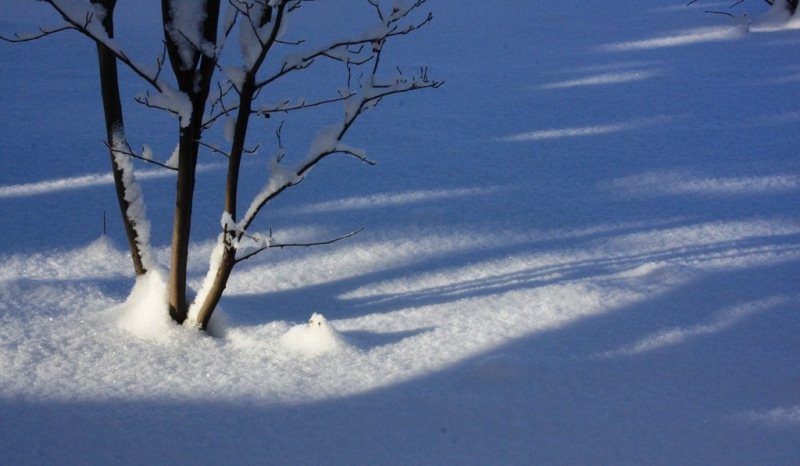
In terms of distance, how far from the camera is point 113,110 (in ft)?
11.2

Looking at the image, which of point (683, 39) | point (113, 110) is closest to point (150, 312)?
point (113, 110)

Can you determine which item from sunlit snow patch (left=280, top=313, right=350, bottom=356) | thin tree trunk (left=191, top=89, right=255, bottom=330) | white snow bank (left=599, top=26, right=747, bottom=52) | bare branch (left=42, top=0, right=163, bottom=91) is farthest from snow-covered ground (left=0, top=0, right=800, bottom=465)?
white snow bank (left=599, top=26, right=747, bottom=52)

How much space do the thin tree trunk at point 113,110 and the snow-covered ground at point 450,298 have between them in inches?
12.0

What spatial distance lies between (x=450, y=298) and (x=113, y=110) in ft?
5.64

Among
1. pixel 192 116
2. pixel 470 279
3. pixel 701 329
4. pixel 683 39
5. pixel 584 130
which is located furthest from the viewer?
pixel 683 39

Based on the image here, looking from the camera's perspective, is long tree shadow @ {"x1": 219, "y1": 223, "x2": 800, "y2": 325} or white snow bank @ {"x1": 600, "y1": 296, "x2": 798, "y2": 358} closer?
white snow bank @ {"x1": 600, "y1": 296, "x2": 798, "y2": 358}

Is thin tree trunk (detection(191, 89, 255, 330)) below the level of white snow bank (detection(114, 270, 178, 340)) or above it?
above

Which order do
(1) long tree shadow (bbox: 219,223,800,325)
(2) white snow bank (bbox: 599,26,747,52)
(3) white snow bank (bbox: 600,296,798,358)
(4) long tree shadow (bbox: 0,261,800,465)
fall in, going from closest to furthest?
(4) long tree shadow (bbox: 0,261,800,465), (3) white snow bank (bbox: 600,296,798,358), (1) long tree shadow (bbox: 219,223,800,325), (2) white snow bank (bbox: 599,26,747,52)

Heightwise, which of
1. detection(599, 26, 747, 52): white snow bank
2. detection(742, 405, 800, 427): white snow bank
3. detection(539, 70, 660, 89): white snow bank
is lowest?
detection(742, 405, 800, 427): white snow bank

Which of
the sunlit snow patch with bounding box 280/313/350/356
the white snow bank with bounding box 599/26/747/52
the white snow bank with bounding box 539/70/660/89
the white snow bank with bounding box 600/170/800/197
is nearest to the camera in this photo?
the sunlit snow patch with bounding box 280/313/350/356

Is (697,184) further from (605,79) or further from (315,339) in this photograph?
(315,339)

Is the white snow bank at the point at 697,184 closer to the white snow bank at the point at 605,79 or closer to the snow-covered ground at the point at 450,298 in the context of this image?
the snow-covered ground at the point at 450,298

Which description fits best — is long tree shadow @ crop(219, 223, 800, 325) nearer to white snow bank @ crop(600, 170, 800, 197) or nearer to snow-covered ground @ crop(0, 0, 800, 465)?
snow-covered ground @ crop(0, 0, 800, 465)

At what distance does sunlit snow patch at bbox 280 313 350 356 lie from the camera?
3395 millimetres
